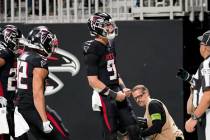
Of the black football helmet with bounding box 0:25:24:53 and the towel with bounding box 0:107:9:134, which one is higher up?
the black football helmet with bounding box 0:25:24:53

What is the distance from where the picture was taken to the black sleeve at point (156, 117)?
817 cm

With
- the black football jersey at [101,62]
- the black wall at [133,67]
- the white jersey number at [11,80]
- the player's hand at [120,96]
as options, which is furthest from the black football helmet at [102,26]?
the black wall at [133,67]

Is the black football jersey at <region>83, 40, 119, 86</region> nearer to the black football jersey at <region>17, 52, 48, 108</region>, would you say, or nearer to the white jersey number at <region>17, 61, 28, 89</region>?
the black football jersey at <region>17, 52, 48, 108</region>

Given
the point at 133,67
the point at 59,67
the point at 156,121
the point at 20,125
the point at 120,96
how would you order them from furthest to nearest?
the point at 59,67 < the point at 133,67 < the point at 120,96 < the point at 156,121 < the point at 20,125

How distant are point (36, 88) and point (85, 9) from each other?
131 inches

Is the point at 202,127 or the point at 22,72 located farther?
the point at 22,72

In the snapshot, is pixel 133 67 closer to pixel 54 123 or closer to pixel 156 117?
pixel 156 117

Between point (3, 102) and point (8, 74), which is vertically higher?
point (8, 74)

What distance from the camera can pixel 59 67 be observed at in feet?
34.9

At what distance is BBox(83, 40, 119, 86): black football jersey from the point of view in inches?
336

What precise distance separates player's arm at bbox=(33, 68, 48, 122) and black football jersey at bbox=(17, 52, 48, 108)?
8 centimetres

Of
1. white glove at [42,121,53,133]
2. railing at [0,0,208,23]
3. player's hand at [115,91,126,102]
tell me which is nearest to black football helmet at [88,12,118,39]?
player's hand at [115,91,126,102]

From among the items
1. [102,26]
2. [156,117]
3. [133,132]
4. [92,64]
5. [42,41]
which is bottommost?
[133,132]

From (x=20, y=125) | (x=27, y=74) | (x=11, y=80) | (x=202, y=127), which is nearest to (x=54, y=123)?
(x=20, y=125)
